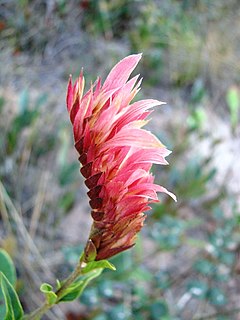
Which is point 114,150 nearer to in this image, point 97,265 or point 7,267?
point 97,265

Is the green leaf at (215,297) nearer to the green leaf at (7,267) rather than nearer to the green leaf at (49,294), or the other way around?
the green leaf at (7,267)

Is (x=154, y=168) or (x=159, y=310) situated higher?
(x=154, y=168)

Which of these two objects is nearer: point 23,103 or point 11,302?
point 11,302

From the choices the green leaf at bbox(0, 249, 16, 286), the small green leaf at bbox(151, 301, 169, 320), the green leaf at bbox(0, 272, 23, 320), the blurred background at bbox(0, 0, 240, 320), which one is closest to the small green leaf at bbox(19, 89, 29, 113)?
the blurred background at bbox(0, 0, 240, 320)

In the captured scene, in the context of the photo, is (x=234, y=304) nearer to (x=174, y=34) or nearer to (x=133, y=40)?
(x=133, y=40)

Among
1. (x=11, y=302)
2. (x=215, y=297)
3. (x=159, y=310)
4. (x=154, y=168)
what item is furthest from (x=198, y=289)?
(x=11, y=302)

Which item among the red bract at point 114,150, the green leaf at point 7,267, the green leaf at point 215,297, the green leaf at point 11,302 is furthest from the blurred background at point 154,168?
the red bract at point 114,150
